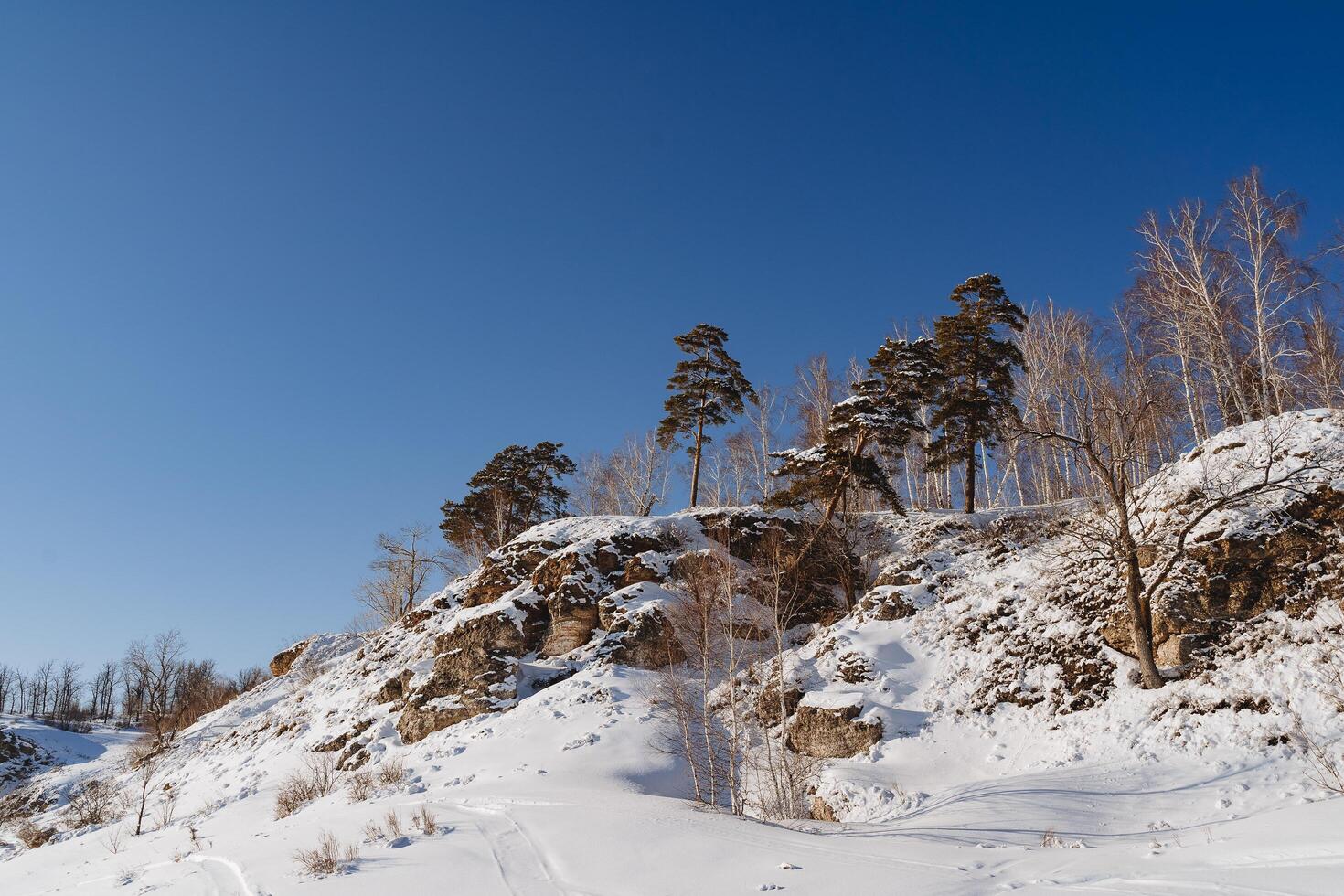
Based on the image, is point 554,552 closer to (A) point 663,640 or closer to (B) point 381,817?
(A) point 663,640

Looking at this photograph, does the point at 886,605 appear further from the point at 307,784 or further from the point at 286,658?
the point at 286,658

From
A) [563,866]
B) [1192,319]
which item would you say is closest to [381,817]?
[563,866]

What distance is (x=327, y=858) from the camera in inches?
403

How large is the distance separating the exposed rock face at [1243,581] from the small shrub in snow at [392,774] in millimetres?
21133

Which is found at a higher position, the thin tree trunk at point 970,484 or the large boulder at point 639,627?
the thin tree trunk at point 970,484

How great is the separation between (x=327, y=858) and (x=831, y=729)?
13.6 meters

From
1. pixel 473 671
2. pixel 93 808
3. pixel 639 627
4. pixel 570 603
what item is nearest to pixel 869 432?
pixel 639 627

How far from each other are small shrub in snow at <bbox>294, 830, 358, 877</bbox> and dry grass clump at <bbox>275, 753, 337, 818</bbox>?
31.4 ft

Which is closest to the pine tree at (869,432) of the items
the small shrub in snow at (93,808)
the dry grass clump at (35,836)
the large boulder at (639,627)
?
the large boulder at (639,627)

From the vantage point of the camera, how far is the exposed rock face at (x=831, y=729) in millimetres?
18812

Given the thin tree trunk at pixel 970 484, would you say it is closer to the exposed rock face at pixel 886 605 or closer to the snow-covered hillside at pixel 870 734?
the snow-covered hillside at pixel 870 734

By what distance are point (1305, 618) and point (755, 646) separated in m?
14.7

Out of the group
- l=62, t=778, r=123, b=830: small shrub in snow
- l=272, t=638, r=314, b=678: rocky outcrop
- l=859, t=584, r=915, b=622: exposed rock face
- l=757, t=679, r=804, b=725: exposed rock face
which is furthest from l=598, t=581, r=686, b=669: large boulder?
l=272, t=638, r=314, b=678: rocky outcrop

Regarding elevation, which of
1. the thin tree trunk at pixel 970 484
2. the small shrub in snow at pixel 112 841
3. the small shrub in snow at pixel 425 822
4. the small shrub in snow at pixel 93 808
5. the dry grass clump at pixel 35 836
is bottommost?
the dry grass clump at pixel 35 836
